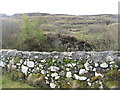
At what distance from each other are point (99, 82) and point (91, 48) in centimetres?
572

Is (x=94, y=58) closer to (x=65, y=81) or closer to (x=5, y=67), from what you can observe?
(x=65, y=81)

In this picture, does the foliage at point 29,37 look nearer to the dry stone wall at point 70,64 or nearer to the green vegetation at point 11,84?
the dry stone wall at point 70,64

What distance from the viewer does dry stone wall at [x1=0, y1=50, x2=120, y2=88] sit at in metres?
7.31

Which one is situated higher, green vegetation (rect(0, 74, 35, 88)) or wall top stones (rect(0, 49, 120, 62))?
wall top stones (rect(0, 49, 120, 62))

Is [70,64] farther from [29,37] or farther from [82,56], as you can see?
[29,37]

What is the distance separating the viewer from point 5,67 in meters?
8.96

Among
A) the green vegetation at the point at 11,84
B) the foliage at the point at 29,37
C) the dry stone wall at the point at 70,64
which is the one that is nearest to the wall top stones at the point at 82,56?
the dry stone wall at the point at 70,64

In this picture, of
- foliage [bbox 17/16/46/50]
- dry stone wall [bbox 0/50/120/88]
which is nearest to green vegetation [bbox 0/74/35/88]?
dry stone wall [bbox 0/50/120/88]

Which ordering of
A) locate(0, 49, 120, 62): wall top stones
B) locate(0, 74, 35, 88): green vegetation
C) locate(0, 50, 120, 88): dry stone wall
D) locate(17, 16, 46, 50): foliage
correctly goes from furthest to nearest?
locate(17, 16, 46, 50): foliage < locate(0, 74, 35, 88): green vegetation < locate(0, 49, 120, 62): wall top stones < locate(0, 50, 120, 88): dry stone wall

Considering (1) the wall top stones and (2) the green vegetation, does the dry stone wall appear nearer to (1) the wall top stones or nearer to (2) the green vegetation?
(1) the wall top stones

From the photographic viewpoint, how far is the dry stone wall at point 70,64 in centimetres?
731

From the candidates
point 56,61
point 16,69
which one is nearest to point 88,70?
point 56,61

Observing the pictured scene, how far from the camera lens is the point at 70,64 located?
757 centimetres

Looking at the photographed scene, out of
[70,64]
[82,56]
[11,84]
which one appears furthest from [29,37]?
[82,56]
